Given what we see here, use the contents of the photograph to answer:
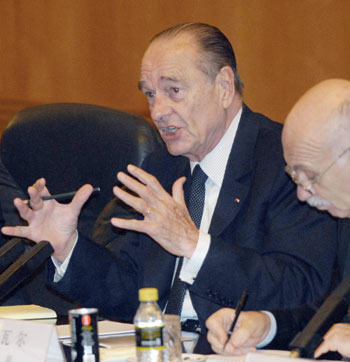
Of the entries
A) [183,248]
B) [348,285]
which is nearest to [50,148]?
[183,248]

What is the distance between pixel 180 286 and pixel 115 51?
252 centimetres

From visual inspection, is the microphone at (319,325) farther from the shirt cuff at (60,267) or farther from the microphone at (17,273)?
the shirt cuff at (60,267)

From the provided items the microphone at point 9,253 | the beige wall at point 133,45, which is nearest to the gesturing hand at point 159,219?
the microphone at point 9,253

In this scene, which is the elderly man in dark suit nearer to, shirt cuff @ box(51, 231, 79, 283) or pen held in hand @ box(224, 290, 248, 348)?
shirt cuff @ box(51, 231, 79, 283)

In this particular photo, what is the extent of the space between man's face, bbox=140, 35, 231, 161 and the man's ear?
30mm

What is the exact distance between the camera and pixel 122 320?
2520 millimetres

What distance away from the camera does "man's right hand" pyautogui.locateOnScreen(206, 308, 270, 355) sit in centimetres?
166

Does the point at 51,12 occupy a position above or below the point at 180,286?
above

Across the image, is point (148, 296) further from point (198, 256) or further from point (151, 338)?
point (198, 256)

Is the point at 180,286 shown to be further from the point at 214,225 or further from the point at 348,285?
the point at 348,285

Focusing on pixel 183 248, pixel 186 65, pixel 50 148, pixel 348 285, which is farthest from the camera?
pixel 50 148

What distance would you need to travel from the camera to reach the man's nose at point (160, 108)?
2416 millimetres

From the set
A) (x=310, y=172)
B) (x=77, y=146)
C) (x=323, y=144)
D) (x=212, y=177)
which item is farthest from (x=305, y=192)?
(x=77, y=146)

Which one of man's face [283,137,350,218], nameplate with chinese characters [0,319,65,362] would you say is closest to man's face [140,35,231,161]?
man's face [283,137,350,218]
